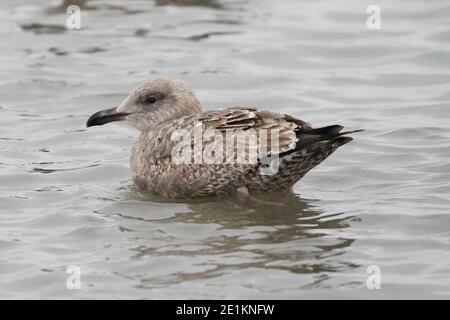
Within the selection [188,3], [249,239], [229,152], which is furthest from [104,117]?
[188,3]

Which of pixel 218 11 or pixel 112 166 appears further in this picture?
pixel 218 11

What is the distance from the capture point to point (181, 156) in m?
8.60

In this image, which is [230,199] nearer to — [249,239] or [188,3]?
[249,239]

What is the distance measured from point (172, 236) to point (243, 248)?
0.63 metres

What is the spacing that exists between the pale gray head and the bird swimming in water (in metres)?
0.18

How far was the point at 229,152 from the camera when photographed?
327 inches

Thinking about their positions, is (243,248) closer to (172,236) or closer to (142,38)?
(172,236)

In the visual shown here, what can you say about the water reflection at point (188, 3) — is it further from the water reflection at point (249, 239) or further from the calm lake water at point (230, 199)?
the water reflection at point (249, 239)

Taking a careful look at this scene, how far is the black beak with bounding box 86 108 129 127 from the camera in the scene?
9414mm

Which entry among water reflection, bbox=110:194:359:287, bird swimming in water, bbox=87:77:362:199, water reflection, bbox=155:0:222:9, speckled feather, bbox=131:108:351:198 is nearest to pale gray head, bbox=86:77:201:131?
bird swimming in water, bbox=87:77:362:199

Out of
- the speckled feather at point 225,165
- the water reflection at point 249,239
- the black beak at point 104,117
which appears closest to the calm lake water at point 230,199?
the water reflection at point 249,239

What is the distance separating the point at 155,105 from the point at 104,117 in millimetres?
453

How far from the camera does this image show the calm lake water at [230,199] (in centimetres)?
730
